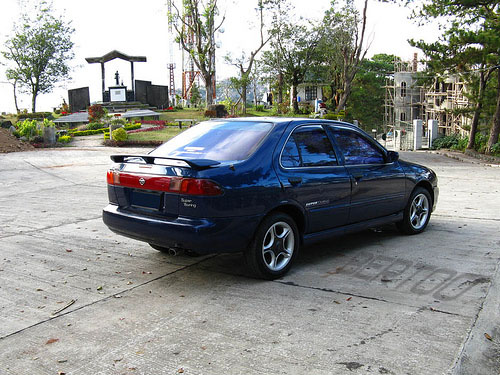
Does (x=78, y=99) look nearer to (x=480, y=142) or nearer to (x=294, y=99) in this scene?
(x=294, y=99)

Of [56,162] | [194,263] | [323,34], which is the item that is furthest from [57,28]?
[194,263]

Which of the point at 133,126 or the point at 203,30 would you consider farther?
the point at 203,30

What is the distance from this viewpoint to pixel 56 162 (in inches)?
687

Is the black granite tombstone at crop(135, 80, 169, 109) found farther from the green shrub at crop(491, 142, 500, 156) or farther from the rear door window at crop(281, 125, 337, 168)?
the rear door window at crop(281, 125, 337, 168)

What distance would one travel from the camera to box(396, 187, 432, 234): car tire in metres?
6.73

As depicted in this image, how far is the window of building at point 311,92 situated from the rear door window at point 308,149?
61677 mm

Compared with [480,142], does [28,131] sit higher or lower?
higher

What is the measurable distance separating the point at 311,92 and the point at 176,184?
64124mm

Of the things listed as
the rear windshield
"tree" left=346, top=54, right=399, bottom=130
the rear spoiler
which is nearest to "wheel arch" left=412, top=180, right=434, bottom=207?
the rear windshield

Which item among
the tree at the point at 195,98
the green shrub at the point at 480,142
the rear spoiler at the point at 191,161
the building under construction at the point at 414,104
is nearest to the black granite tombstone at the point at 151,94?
the tree at the point at 195,98

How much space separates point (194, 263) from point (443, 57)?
22.6m

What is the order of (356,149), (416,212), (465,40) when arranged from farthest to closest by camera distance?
(465,40) → (416,212) → (356,149)

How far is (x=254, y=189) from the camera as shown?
4.68m

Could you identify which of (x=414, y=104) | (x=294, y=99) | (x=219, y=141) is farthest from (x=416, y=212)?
(x=414, y=104)
